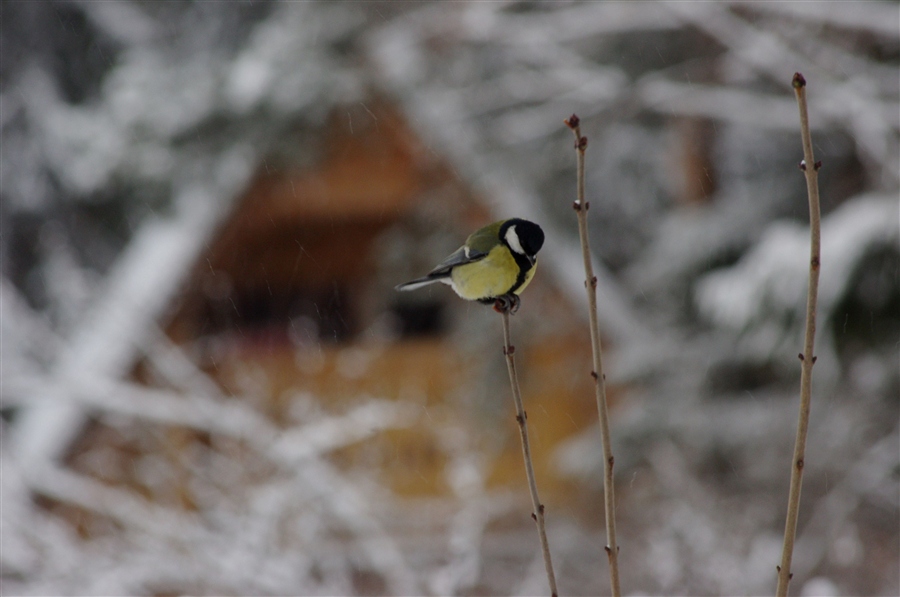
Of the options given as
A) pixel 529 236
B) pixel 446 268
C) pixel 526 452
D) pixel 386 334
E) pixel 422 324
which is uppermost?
pixel 422 324

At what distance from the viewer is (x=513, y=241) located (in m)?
0.90

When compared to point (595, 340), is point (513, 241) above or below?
above

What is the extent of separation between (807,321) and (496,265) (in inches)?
13.1

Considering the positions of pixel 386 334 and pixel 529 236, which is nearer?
pixel 529 236

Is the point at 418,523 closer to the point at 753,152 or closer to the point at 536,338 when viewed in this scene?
the point at 536,338

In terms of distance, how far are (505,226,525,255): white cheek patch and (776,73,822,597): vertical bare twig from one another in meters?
0.28

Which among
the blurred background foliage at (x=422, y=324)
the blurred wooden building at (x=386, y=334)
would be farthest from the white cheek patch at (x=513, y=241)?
the blurred wooden building at (x=386, y=334)

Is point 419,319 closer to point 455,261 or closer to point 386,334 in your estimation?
point 386,334

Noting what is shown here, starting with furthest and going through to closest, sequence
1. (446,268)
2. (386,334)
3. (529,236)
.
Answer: (386,334) → (446,268) → (529,236)

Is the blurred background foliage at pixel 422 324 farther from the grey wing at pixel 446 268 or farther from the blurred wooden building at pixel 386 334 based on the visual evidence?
the grey wing at pixel 446 268

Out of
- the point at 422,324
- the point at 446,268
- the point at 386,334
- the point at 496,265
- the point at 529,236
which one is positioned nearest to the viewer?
the point at 529,236

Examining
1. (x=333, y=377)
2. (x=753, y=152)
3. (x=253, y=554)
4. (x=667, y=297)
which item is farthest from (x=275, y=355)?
(x=753, y=152)

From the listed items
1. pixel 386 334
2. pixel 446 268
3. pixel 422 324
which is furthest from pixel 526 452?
pixel 422 324

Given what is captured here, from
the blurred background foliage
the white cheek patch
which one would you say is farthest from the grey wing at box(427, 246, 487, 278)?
the blurred background foliage
